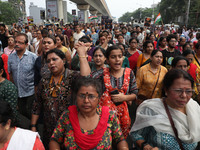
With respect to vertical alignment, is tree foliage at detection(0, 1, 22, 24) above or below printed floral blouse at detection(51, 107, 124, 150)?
above

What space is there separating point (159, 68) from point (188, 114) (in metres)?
1.74

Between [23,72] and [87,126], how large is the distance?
2010 mm

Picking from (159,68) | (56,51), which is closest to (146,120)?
(56,51)

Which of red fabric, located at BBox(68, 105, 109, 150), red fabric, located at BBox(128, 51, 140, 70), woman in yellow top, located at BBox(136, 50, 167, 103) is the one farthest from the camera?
red fabric, located at BBox(128, 51, 140, 70)

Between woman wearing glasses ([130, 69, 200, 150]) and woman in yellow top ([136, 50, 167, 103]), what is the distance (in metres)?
1.48

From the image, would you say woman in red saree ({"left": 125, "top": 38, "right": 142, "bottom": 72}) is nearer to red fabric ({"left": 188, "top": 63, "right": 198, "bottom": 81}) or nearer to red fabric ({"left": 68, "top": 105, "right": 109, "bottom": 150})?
red fabric ({"left": 188, "top": 63, "right": 198, "bottom": 81})

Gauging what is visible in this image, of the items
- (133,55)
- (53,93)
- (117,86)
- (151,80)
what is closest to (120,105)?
(117,86)

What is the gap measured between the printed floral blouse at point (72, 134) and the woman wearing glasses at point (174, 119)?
0.22 m

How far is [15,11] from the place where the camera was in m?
45.5

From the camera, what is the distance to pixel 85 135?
1510 millimetres

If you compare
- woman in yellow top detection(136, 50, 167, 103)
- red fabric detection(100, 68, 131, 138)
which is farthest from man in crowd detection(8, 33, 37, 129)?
woman in yellow top detection(136, 50, 167, 103)

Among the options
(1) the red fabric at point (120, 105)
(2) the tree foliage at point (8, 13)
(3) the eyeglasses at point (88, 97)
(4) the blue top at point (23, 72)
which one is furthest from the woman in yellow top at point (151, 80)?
(2) the tree foliage at point (8, 13)

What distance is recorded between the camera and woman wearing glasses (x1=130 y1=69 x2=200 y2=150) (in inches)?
59.1

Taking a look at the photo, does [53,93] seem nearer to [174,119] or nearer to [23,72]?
[174,119]
